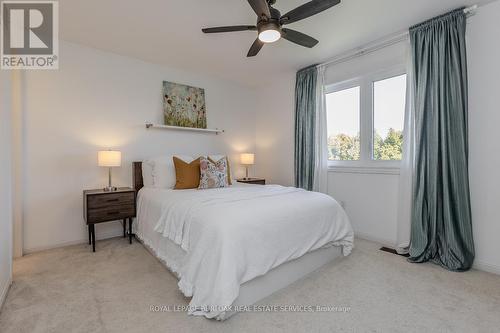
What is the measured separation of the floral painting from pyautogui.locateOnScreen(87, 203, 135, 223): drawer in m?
1.43

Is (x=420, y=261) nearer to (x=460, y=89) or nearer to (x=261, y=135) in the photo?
(x=460, y=89)

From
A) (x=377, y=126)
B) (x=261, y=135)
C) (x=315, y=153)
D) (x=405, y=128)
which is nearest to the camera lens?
(x=405, y=128)

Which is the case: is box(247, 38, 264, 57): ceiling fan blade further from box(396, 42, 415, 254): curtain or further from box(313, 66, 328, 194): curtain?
box(396, 42, 415, 254): curtain

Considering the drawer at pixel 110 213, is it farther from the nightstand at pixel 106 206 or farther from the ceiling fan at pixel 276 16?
the ceiling fan at pixel 276 16

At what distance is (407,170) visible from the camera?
109 inches

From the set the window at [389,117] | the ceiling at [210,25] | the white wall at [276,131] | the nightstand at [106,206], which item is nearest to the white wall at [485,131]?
the ceiling at [210,25]

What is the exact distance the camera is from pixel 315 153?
371cm

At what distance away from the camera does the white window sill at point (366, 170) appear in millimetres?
2985

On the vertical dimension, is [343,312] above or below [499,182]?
below

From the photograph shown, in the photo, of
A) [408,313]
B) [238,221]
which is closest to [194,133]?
[238,221]

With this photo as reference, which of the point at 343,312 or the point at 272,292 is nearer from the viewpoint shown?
the point at 343,312

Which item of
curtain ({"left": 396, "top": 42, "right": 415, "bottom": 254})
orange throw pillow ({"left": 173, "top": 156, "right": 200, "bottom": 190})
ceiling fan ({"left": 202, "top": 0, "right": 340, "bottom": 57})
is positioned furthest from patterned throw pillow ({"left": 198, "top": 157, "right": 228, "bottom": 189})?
curtain ({"left": 396, "top": 42, "right": 415, "bottom": 254})

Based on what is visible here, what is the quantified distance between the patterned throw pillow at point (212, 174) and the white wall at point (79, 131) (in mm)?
943

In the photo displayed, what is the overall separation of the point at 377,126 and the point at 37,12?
13.1 feet
